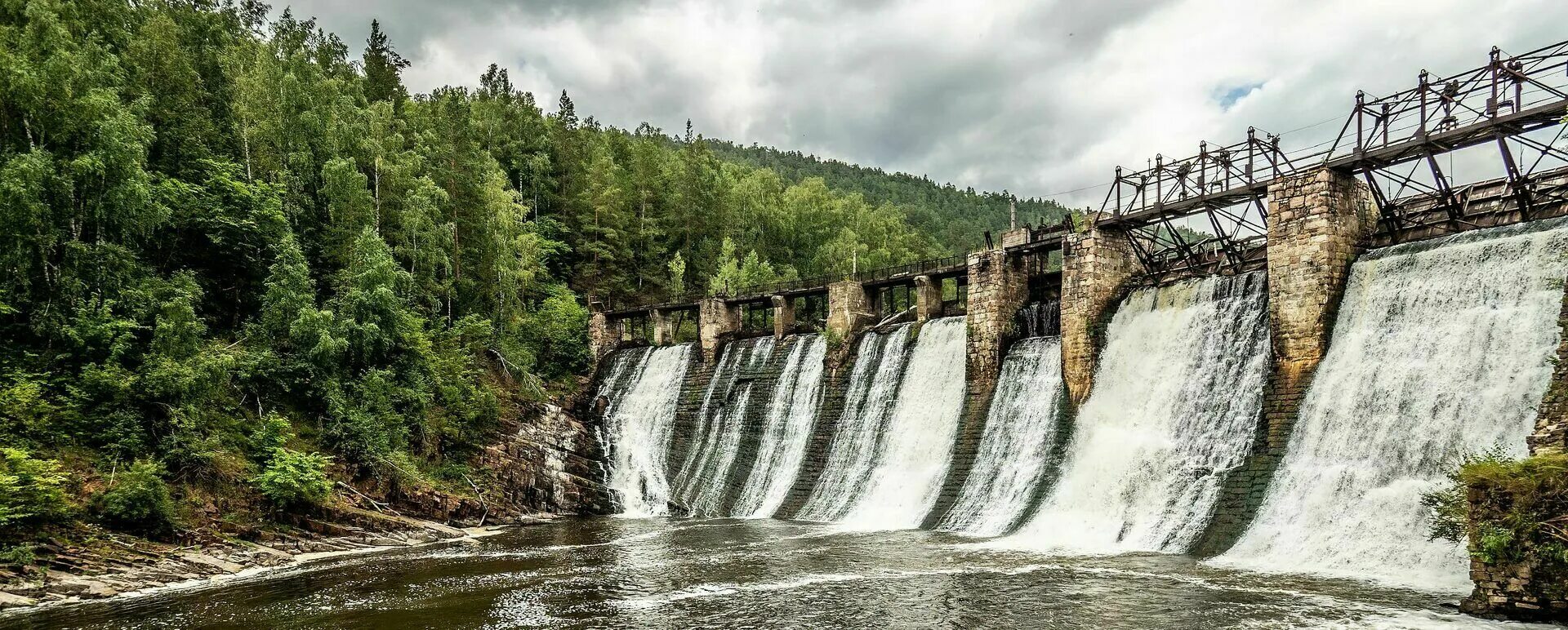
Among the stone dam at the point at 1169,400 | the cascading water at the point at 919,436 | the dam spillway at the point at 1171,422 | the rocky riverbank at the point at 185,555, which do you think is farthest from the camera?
the cascading water at the point at 919,436

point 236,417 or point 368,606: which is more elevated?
point 236,417

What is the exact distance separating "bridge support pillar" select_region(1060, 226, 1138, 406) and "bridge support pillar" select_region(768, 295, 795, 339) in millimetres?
17754

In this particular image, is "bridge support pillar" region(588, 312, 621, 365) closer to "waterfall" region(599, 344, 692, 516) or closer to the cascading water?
"waterfall" region(599, 344, 692, 516)

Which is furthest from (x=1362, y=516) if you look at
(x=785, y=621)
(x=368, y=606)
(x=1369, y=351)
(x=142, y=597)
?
(x=142, y=597)

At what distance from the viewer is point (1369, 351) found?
20.3 m

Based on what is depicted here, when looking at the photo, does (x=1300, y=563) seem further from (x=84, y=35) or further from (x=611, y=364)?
(x=84, y=35)

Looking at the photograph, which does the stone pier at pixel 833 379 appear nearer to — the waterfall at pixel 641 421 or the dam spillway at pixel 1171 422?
the dam spillway at pixel 1171 422

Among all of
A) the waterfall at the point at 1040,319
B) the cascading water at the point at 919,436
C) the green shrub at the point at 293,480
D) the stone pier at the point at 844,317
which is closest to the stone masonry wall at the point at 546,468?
the green shrub at the point at 293,480

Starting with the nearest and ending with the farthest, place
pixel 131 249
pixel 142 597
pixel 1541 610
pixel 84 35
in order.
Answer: pixel 1541 610 → pixel 142 597 → pixel 131 249 → pixel 84 35

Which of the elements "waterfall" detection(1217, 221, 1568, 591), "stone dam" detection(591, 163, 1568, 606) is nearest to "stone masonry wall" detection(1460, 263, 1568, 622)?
"stone dam" detection(591, 163, 1568, 606)

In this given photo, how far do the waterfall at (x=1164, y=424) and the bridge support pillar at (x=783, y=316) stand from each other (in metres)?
19.9

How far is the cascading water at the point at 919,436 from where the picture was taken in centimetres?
2948

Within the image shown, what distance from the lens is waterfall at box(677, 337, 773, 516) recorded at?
3666 centimetres

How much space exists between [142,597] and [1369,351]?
28.5 m
